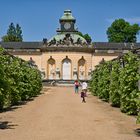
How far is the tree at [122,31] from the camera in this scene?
95662 mm

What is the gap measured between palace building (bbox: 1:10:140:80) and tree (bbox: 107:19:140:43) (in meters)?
6.23

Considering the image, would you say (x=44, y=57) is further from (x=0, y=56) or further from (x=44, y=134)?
(x=44, y=134)

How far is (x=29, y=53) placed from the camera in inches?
3612

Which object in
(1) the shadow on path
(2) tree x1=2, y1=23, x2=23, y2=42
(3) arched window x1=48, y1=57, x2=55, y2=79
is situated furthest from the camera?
(2) tree x1=2, y1=23, x2=23, y2=42

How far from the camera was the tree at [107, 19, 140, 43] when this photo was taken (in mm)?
95662

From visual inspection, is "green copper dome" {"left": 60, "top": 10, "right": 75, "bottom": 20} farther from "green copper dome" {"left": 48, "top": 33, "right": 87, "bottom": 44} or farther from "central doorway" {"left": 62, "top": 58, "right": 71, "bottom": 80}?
"central doorway" {"left": 62, "top": 58, "right": 71, "bottom": 80}

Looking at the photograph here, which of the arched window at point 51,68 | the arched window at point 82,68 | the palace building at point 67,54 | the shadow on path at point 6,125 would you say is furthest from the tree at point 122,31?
the shadow on path at point 6,125

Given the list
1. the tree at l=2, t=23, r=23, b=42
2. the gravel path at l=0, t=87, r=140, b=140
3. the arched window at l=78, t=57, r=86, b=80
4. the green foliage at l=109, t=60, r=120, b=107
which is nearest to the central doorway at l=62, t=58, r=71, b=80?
the arched window at l=78, t=57, r=86, b=80

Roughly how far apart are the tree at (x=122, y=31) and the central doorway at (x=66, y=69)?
15762 mm

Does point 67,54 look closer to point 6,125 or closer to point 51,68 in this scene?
point 51,68

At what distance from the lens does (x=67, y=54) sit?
87625 mm

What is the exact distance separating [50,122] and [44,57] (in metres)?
73.4

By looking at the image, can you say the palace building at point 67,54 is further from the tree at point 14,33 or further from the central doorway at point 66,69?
the tree at point 14,33

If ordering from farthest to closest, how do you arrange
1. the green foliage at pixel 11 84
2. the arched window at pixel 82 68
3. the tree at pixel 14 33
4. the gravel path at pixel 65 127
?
the tree at pixel 14 33 < the arched window at pixel 82 68 < the green foliage at pixel 11 84 < the gravel path at pixel 65 127
